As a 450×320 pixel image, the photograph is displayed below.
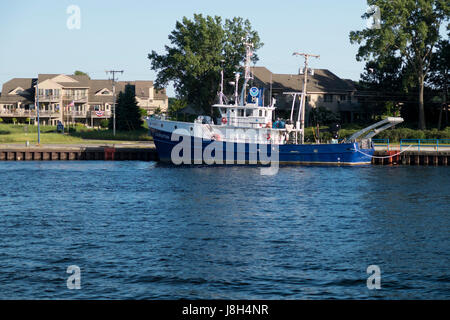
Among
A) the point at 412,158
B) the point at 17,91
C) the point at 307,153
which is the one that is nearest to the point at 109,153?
the point at 307,153

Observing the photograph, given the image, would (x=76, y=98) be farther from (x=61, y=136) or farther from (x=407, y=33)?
(x=407, y=33)

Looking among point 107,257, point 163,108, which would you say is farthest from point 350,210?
point 163,108

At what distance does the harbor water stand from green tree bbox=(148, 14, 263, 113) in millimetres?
39239

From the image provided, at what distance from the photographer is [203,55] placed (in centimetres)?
8912

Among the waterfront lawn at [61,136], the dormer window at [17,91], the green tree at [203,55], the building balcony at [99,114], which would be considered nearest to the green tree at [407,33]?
the green tree at [203,55]

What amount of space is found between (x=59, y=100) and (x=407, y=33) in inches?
2745

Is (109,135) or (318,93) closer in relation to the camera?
(109,135)

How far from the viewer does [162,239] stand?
2848 cm

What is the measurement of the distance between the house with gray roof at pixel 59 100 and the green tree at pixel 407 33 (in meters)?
53.8

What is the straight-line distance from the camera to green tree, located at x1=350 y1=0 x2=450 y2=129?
76.2m

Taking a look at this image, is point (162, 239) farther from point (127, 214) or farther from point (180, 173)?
point (180, 173)

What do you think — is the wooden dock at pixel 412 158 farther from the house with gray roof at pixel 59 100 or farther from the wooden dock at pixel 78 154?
the house with gray roof at pixel 59 100

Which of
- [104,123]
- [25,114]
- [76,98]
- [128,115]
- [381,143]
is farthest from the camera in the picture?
[76,98]

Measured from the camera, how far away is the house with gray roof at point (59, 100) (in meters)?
115
